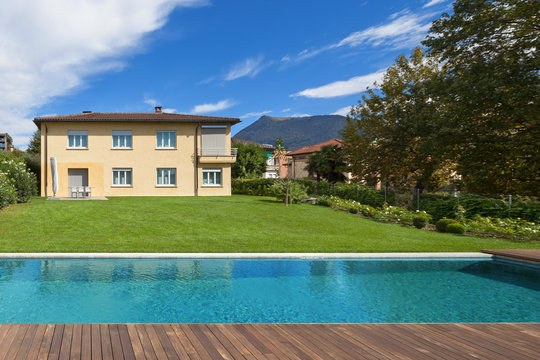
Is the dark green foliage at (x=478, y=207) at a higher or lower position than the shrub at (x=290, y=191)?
lower

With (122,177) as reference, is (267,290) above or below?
below

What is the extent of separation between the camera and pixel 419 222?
17.5 metres

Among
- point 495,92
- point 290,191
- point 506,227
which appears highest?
point 495,92

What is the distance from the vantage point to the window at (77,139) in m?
28.8

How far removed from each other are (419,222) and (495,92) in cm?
718

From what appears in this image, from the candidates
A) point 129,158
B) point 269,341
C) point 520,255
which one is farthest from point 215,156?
point 269,341

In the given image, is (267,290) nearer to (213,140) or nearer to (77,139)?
(213,140)

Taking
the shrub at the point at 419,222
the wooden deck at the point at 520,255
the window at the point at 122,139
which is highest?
the window at the point at 122,139

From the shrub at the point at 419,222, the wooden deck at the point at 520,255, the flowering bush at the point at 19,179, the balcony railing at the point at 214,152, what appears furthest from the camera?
the balcony railing at the point at 214,152

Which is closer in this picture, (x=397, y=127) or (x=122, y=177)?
(x=397, y=127)

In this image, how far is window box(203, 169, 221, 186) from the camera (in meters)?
30.5

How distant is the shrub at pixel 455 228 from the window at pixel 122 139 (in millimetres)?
24936

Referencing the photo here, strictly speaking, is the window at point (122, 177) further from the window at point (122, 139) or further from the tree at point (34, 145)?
the tree at point (34, 145)

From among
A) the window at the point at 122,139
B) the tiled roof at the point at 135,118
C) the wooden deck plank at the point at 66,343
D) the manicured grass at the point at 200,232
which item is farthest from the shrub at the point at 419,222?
the window at the point at 122,139
